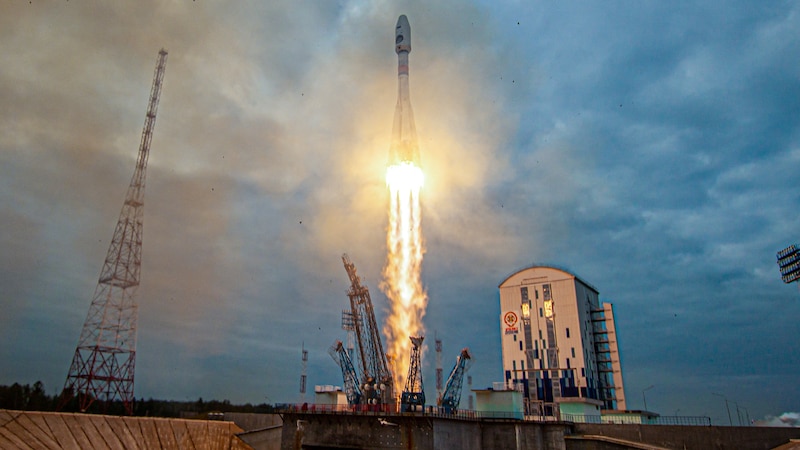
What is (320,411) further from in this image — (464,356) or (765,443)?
(765,443)

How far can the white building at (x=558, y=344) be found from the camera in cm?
7675

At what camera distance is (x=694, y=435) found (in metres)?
45.8

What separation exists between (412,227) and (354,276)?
16476mm

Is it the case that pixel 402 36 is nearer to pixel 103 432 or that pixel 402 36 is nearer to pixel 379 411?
pixel 379 411

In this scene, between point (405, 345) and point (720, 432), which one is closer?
point (720, 432)

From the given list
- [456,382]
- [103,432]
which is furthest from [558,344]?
[103,432]

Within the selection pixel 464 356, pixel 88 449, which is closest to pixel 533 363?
pixel 464 356

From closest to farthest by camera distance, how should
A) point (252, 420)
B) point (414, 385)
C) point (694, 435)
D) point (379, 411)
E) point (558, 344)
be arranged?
point (694, 435)
point (379, 411)
point (414, 385)
point (252, 420)
point (558, 344)

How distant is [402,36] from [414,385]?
4209cm

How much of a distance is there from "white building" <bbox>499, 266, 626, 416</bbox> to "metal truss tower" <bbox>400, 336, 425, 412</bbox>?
2685 cm

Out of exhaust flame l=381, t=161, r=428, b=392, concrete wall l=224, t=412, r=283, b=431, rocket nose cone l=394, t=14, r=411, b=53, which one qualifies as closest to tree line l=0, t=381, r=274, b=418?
concrete wall l=224, t=412, r=283, b=431

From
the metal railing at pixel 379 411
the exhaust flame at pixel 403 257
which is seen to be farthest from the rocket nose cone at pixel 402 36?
the metal railing at pixel 379 411

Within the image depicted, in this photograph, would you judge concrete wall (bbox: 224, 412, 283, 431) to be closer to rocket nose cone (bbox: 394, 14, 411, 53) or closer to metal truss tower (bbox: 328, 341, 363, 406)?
metal truss tower (bbox: 328, 341, 363, 406)

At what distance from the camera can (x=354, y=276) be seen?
73062mm
